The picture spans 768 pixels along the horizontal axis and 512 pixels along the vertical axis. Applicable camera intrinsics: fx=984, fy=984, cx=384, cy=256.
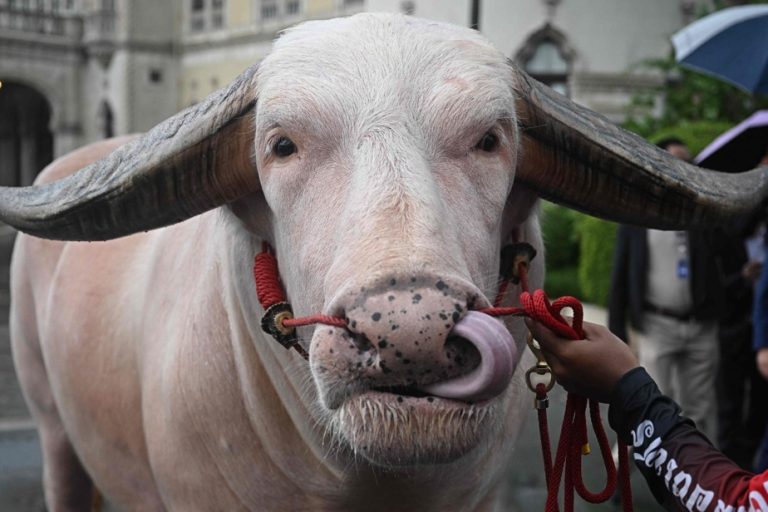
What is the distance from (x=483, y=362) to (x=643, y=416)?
51cm

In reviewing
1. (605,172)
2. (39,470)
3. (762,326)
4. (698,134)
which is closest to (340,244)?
(605,172)

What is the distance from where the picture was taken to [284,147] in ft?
7.26

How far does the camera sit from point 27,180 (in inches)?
1651

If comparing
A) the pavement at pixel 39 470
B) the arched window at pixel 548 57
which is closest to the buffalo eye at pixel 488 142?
the pavement at pixel 39 470

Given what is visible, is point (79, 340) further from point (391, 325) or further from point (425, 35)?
point (391, 325)

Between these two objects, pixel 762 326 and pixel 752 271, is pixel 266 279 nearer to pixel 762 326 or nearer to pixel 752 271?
pixel 762 326

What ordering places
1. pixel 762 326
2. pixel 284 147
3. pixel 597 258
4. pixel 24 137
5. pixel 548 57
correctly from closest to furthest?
pixel 284 147, pixel 762 326, pixel 597 258, pixel 548 57, pixel 24 137

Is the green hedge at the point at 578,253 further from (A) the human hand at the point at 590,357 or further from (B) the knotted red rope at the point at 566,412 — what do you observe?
(A) the human hand at the point at 590,357

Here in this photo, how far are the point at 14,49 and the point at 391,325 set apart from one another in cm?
3964

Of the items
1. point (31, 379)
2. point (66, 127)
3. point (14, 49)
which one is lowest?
point (66, 127)

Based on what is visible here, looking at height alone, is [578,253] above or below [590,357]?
below

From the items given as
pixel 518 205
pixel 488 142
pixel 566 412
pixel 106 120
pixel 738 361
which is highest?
pixel 488 142

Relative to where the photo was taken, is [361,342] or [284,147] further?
[284,147]

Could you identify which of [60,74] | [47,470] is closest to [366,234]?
[47,470]
